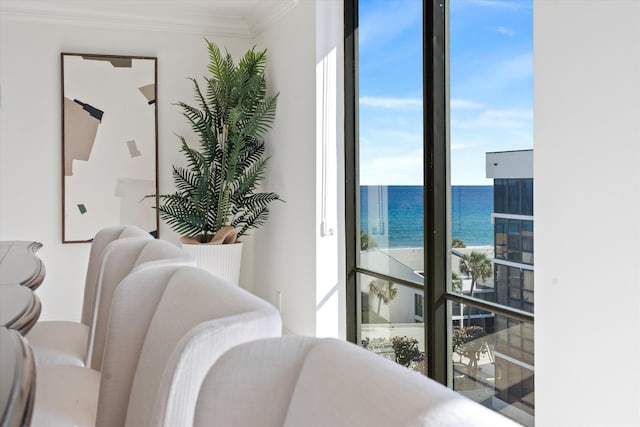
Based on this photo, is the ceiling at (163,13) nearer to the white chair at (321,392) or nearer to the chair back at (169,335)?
the chair back at (169,335)

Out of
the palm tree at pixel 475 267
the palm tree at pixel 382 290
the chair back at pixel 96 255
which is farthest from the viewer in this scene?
the palm tree at pixel 382 290

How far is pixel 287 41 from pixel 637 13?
295cm

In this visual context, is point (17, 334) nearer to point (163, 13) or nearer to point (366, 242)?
point (366, 242)

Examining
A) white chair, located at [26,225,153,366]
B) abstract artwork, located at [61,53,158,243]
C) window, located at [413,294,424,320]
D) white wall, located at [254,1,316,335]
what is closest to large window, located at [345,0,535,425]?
window, located at [413,294,424,320]

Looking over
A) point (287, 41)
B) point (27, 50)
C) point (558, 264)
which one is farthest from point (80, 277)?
point (558, 264)

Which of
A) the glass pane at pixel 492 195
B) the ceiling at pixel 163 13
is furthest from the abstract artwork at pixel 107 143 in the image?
the glass pane at pixel 492 195

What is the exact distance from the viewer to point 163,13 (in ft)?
15.7

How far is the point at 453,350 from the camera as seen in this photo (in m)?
2.82

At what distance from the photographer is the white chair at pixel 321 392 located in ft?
1.33

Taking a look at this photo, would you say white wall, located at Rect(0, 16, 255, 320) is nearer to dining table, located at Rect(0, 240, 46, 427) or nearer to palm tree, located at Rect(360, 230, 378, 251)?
palm tree, located at Rect(360, 230, 378, 251)

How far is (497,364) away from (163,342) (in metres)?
1.86

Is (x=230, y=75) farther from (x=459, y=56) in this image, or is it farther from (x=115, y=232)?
(x=115, y=232)

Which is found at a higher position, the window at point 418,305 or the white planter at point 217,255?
the white planter at point 217,255

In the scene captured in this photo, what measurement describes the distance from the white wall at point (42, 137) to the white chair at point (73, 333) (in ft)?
8.54
